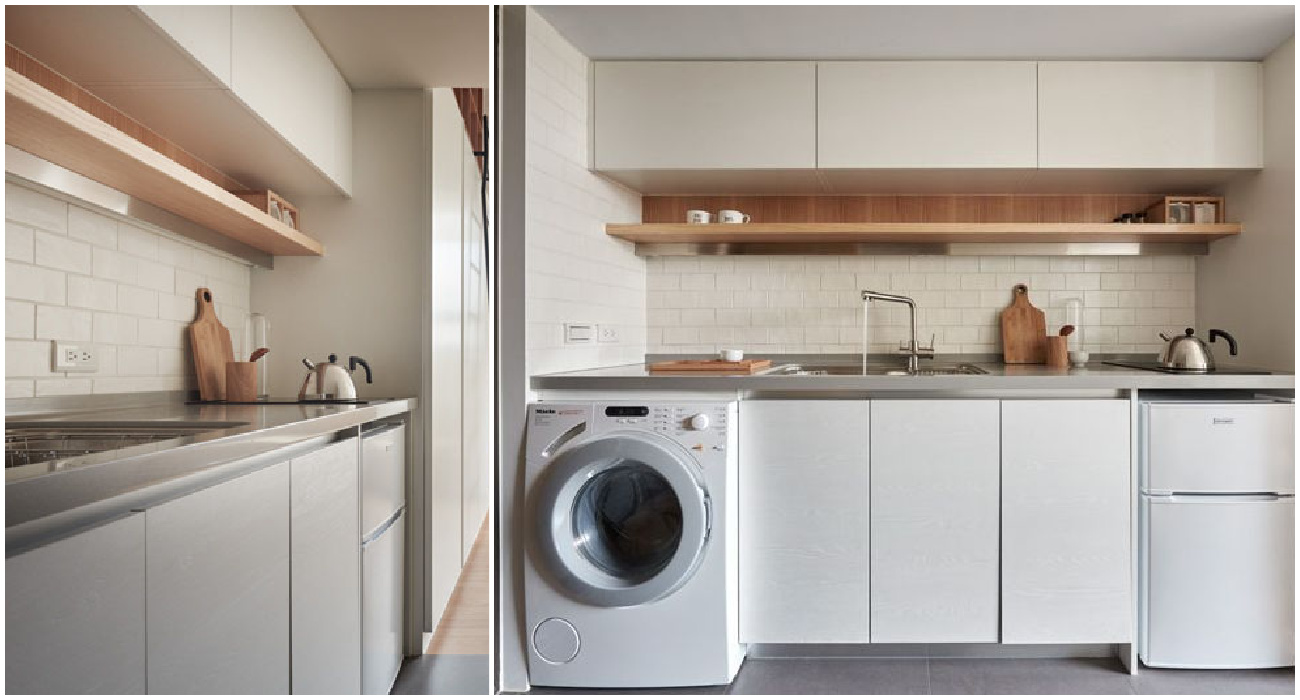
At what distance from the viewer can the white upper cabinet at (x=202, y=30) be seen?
1.77 meters

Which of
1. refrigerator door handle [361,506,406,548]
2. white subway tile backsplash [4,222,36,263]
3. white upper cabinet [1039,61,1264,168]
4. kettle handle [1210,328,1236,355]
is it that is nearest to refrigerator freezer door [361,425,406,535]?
refrigerator door handle [361,506,406,548]

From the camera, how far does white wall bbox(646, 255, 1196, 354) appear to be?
3266 mm

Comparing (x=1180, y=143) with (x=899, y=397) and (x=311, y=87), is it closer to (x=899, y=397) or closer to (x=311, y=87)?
(x=899, y=397)

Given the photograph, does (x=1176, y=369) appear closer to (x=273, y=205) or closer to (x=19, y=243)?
(x=273, y=205)

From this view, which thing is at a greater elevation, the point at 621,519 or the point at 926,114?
the point at 926,114

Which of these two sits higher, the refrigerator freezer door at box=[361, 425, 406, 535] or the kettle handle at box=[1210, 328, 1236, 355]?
the kettle handle at box=[1210, 328, 1236, 355]

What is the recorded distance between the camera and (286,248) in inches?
117

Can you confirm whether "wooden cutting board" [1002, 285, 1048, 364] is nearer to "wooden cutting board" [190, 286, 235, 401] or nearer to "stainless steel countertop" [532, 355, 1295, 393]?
"stainless steel countertop" [532, 355, 1295, 393]

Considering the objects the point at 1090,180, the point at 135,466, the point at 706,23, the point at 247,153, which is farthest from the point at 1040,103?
the point at 135,466

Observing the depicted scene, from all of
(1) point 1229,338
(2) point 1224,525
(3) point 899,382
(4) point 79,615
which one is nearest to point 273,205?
(4) point 79,615

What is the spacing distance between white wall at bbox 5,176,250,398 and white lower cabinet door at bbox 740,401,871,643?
179 cm

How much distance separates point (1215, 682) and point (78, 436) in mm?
3048

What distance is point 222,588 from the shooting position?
4.82 ft

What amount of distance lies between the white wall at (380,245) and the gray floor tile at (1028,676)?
2.12 metres
